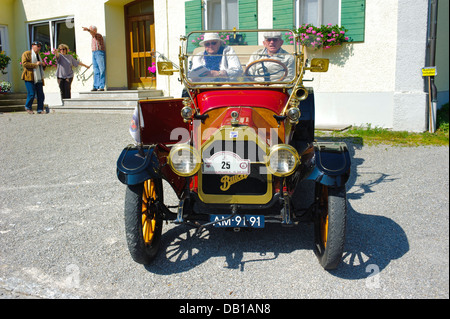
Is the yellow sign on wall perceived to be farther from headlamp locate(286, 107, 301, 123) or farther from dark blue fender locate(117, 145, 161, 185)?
dark blue fender locate(117, 145, 161, 185)

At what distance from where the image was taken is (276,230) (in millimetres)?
3896

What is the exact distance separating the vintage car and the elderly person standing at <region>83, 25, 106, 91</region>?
782 centimetres

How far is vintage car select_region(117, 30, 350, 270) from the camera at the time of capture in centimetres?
308

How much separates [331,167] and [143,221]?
59.6 inches

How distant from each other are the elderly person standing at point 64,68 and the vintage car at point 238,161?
27.9ft

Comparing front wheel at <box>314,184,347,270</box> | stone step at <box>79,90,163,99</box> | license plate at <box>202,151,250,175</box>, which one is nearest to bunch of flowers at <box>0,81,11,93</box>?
stone step at <box>79,90,163,99</box>

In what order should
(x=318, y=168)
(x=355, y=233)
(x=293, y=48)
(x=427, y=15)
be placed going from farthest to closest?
(x=427, y=15), (x=293, y=48), (x=355, y=233), (x=318, y=168)

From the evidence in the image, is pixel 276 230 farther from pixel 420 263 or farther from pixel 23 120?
pixel 23 120

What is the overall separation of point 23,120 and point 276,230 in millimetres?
7760

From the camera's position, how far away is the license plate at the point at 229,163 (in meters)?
3.17

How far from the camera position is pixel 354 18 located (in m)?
8.31

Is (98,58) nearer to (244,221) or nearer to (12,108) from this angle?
(12,108)
